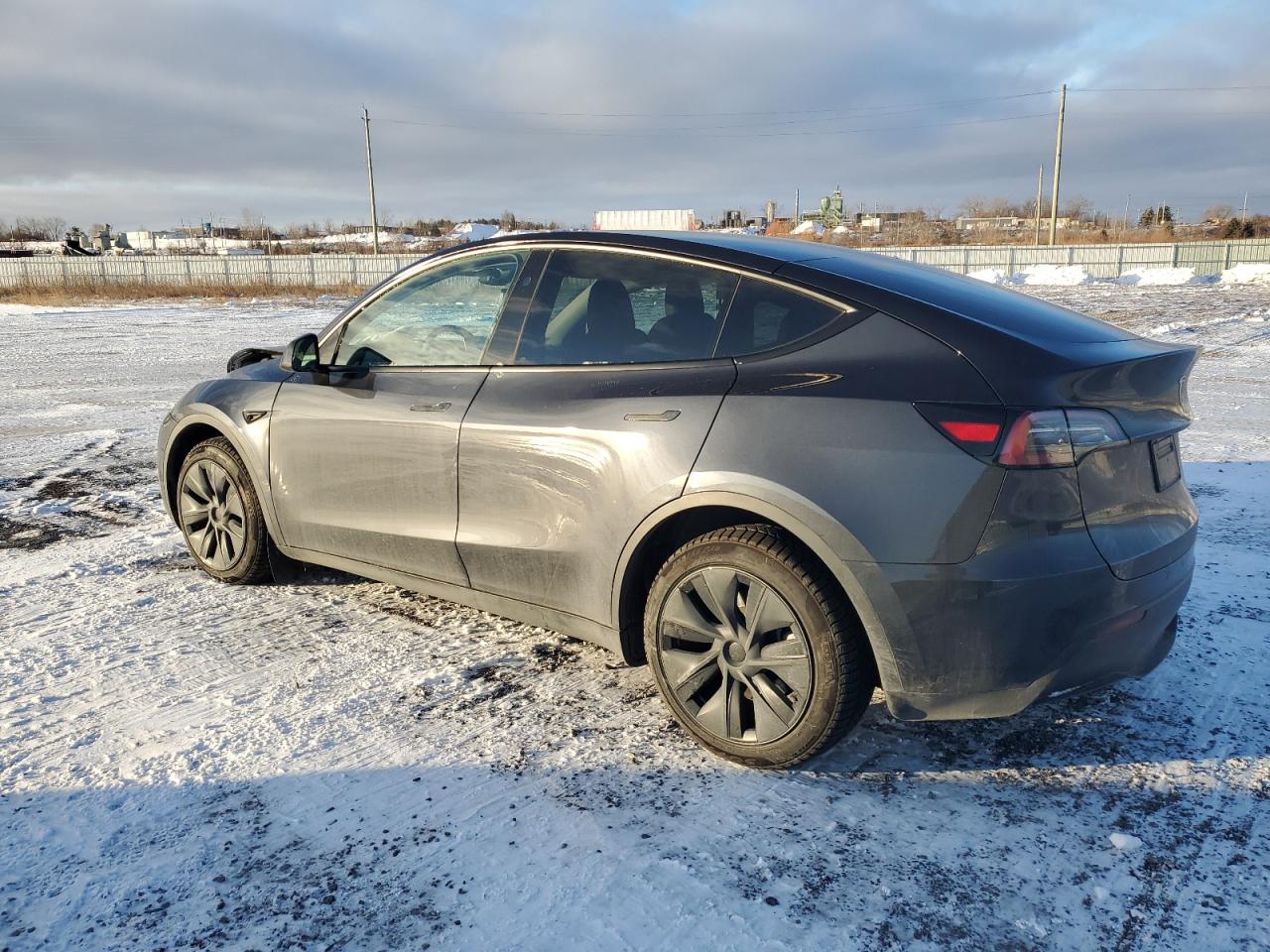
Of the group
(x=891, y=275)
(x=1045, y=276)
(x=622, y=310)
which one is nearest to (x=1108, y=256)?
(x=1045, y=276)

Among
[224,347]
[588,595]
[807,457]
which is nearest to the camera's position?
[807,457]

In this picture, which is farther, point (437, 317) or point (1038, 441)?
point (437, 317)

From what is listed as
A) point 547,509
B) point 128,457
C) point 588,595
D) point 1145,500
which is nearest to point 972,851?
point 1145,500

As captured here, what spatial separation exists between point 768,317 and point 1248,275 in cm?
3617

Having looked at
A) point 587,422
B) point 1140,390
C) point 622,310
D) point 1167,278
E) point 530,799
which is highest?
point 622,310

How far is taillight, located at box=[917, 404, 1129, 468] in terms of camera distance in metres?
2.46

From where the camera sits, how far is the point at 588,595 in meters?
3.21

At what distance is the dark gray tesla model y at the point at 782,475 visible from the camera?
2.51m

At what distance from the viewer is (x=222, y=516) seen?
179 inches

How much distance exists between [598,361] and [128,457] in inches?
223

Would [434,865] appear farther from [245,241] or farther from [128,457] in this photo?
[245,241]

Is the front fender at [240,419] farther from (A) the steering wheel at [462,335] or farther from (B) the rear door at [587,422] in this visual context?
(B) the rear door at [587,422]

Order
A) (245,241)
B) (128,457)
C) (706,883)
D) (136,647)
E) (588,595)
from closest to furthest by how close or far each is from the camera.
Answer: (706,883), (588,595), (136,647), (128,457), (245,241)

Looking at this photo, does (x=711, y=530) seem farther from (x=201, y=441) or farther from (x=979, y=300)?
(x=201, y=441)
